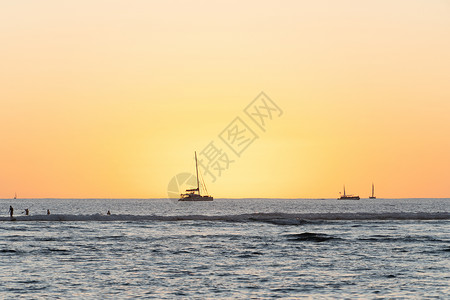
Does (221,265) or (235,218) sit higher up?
(235,218)

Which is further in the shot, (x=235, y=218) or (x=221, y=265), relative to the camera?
(x=235, y=218)

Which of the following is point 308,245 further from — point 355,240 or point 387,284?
point 387,284

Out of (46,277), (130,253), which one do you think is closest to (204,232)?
(130,253)

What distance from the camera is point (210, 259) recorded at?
48125mm

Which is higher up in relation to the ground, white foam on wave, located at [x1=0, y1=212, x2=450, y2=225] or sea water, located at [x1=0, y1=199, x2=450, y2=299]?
white foam on wave, located at [x1=0, y1=212, x2=450, y2=225]

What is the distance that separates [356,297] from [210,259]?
17494 millimetres

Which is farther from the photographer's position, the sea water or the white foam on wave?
the white foam on wave

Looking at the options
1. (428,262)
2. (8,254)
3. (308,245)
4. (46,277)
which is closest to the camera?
(46,277)

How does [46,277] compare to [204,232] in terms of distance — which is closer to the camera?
[46,277]

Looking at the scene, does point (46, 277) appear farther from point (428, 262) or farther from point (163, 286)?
point (428, 262)

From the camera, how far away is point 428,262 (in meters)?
47.1

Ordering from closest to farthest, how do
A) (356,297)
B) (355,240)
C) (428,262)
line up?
1. (356,297)
2. (428,262)
3. (355,240)

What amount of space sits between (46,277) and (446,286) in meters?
22.6

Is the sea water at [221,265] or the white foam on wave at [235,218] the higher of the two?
the white foam on wave at [235,218]
